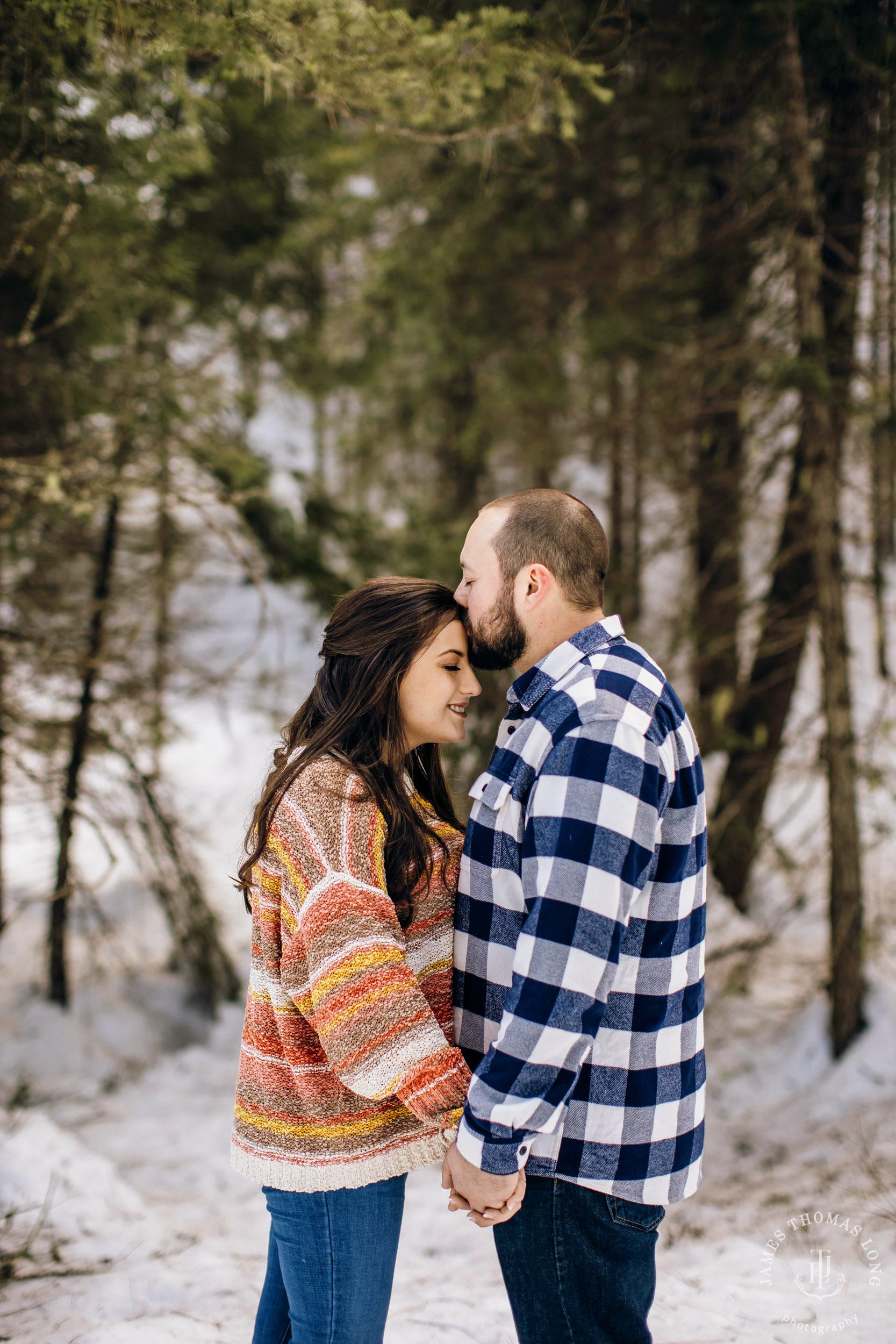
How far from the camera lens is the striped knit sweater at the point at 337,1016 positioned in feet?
5.22

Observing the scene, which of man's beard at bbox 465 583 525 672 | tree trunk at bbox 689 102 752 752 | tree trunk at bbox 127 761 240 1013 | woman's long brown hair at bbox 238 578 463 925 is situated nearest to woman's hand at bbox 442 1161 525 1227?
woman's long brown hair at bbox 238 578 463 925

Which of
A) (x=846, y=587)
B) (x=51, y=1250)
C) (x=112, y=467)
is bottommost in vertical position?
(x=51, y=1250)

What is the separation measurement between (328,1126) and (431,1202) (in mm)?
2799

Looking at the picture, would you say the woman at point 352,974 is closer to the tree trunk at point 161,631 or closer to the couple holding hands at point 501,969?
the couple holding hands at point 501,969

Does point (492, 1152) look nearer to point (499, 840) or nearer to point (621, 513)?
point (499, 840)

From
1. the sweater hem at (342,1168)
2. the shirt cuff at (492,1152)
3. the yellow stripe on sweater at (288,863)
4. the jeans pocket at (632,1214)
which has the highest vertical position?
the yellow stripe on sweater at (288,863)

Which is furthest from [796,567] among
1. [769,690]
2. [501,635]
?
[501,635]

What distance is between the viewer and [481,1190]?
60.3 inches

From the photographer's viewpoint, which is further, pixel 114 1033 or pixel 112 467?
pixel 114 1033

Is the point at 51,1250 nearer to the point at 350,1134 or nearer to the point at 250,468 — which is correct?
the point at 350,1134

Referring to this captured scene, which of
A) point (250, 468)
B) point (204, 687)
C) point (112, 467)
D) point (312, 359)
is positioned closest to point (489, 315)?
point (312, 359)

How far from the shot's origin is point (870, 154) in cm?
464

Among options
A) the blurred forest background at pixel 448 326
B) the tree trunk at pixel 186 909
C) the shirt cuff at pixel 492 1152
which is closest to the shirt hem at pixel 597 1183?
the shirt cuff at pixel 492 1152

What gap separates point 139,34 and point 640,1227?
3365 millimetres
